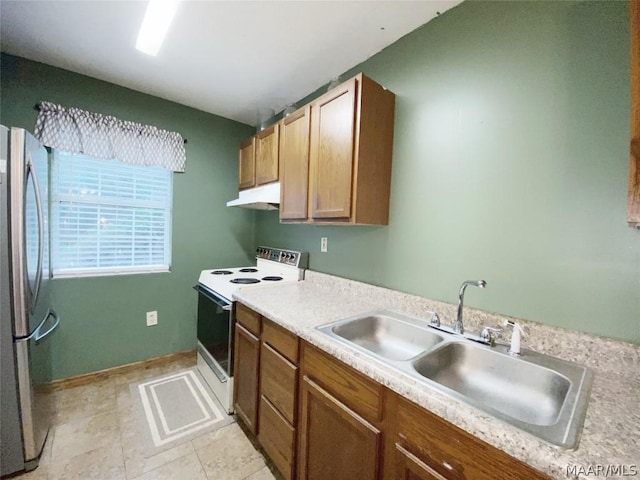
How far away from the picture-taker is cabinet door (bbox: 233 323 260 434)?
59.6 inches

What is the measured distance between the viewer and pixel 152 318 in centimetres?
242

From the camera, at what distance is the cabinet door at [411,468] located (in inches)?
28.0

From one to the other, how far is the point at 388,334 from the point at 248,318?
839 millimetres

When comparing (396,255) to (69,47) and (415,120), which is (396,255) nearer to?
(415,120)

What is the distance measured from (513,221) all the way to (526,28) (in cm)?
83

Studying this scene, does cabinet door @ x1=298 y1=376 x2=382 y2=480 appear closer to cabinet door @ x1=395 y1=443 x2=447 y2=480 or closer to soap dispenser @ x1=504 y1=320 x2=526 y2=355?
cabinet door @ x1=395 y1=443 x2=447 y2=480

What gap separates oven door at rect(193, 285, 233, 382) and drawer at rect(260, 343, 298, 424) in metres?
0.43

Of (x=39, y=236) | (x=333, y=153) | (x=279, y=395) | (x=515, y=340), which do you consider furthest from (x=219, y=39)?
(x=515, y=340)

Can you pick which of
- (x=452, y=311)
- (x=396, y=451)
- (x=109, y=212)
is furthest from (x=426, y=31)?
(x=109, y=212)

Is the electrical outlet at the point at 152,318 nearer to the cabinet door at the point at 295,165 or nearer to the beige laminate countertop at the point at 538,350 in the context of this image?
the beige laminate countertop at the point at 538,350

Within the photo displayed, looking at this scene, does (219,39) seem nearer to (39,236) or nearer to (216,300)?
(39,236)

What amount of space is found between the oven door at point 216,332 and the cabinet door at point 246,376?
0.27 feet

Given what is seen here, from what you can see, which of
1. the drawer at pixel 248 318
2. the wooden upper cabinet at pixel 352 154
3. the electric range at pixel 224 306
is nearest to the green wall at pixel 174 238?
the electric range at pixel 224 306

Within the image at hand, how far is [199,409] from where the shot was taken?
1.86 metres
